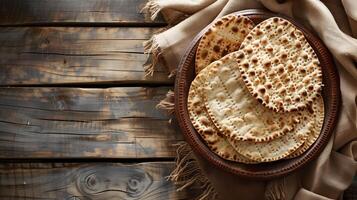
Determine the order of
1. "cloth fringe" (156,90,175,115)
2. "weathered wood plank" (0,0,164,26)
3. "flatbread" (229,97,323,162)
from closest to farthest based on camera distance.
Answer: "flatbread" (229,97,323,162)
"cloth fringe" (156,90,175,115)
"weathered wood plank" (0,0,164,26)

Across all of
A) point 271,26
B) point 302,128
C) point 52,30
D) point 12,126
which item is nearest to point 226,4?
point 271,26

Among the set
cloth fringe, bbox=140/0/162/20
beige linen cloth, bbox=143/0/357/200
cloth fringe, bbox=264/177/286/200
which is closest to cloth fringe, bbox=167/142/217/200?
beige linen cloth, bbox=143/0/357/200

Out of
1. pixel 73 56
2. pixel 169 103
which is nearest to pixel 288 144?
pixel 169 103

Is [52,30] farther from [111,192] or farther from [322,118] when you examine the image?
[322,118]

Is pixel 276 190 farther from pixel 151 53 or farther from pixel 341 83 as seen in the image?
pixel 151 53

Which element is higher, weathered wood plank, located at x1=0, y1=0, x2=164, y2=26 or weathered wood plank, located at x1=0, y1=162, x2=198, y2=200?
weathered wood plank, located at x1=0, y1=0, x2=164, y2=26

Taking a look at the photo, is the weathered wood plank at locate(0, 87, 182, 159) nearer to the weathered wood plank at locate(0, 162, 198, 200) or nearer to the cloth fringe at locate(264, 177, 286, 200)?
the weathered wood plank at locate(0, 162, 198, 200)

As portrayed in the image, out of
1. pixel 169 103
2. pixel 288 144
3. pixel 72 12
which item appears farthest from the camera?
pixel 72 12
